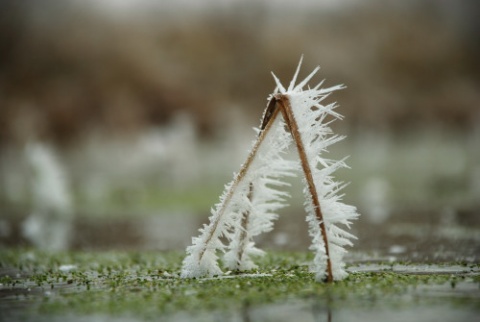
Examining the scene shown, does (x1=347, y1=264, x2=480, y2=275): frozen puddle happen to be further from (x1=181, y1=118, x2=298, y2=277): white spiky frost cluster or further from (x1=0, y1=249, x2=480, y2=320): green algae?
(x1=181, y1=118, x2=298, y2=277): white spiky frost cluster

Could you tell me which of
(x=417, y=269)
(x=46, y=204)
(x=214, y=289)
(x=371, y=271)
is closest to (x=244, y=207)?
(x=214, y=289)

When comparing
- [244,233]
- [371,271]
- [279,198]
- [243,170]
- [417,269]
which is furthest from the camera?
[417,269]

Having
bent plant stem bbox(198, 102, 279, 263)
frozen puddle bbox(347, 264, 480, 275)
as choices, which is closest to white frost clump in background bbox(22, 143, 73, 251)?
frozen puddle bbox(347, 264, 480, 275)

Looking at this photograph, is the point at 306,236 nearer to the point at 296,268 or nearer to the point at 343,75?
the point at 296,268

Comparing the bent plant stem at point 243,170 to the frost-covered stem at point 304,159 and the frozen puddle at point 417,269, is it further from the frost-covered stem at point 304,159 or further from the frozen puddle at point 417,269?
the frozen puddle at point 417,269

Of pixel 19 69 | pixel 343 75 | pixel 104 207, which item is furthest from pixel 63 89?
pixel 104 207

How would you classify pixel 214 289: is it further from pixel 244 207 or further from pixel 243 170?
pixel 243 170

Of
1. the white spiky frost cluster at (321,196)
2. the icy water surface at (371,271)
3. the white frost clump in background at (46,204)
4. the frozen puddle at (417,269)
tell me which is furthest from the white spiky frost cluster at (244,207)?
the white frost clump in background at (46,204)
